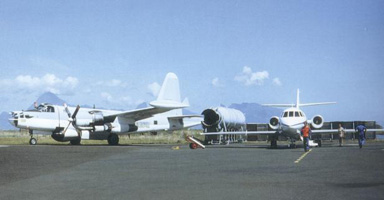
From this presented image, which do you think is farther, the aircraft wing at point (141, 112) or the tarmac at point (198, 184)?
the aircraft wing at point (141, 112)

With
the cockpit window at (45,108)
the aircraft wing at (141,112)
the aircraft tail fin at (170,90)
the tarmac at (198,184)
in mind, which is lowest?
the tarmac at (198,184)

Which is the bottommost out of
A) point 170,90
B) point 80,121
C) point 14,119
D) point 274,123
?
point 274,123

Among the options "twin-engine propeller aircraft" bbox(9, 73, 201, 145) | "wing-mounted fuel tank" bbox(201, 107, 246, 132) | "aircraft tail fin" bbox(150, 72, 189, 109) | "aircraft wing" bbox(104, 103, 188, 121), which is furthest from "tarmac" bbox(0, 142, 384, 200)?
"aircraft tail fin" bbox(150, 72, 189, 109)

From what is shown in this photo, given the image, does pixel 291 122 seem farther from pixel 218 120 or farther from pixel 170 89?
pixel 170 89

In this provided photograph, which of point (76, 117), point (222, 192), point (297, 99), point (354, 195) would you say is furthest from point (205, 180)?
point (76, 117)

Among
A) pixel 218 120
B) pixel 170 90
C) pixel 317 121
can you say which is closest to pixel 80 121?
pixel 170 90

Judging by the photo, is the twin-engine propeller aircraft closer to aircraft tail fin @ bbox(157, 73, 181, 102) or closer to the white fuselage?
aircraft tail fin @ bbox(157, 73, 181, 102)

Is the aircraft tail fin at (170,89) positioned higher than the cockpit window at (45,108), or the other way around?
the aircraft tail fin at (170,89)

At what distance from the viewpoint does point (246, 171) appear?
11961 millimetres

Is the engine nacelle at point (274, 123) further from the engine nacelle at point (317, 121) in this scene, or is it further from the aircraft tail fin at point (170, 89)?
the aircraft tail fin at point (170, 89)

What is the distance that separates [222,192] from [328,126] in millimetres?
50441

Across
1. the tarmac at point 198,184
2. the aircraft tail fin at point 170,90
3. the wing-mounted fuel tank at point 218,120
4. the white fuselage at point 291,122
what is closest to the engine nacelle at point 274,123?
the white fuselage at point 291,122

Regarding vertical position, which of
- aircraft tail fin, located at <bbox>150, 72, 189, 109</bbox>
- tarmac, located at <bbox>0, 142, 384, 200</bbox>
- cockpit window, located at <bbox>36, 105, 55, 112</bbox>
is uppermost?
aircraft tail fin, located at <bbox>150, 72, 189, 109</bbox>

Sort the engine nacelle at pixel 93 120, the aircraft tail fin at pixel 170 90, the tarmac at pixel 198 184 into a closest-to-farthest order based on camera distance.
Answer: the tarmac at pixel 198 184
the engine nacelle at pixel 93 120
the aircraft tail fin at pixel 170 90
